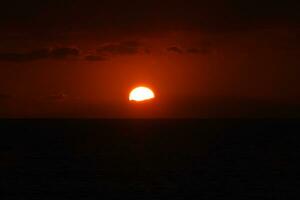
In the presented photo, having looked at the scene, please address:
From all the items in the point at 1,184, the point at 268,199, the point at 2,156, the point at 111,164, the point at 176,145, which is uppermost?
the point at 176,145

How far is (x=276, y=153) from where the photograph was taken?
7188 centimetres

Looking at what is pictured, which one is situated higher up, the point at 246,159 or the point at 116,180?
the point at 246,159

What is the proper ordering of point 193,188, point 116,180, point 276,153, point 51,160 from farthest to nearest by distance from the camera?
point 276,153 < point 51,160 < point 116,180 < point 193,188

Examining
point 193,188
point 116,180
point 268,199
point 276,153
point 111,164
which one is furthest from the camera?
point 276,153

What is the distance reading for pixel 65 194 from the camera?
41.1m

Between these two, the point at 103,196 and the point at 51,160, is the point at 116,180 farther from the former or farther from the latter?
the point at 51,160

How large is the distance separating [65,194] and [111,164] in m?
17.7

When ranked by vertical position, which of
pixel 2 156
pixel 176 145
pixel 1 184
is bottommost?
pixel 1 184

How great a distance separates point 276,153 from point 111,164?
22.3m

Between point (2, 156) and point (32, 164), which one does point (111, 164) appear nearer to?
point (32, 164)

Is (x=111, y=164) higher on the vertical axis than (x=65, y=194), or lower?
higher

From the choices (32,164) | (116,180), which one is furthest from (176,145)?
(116,180)

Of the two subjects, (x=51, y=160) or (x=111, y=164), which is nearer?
(x=111, y=164)

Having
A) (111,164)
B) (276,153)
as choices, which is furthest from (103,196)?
(276,153)
